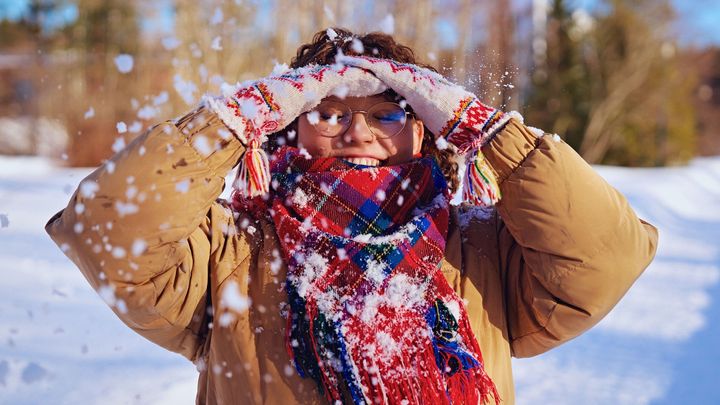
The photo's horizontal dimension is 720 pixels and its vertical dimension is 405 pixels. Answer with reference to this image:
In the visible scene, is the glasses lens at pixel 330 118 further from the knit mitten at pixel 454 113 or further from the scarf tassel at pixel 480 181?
the scarf tassel at pixel 480 181

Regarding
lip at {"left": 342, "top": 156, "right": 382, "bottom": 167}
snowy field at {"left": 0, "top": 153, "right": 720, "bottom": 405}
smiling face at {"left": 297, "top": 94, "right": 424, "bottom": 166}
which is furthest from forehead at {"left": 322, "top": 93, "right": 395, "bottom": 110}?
snowy field at {"left": 0, "top": 153, "right": 720, "bottom": 405}

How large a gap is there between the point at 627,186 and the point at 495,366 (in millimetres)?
10395

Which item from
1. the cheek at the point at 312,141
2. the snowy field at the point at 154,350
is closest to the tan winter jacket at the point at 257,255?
the cheek at the point at 312,141

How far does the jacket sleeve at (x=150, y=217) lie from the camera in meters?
1.37

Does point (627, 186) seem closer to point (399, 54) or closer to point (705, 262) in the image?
point (705, 262)

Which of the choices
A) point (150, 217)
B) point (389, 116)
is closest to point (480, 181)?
point (389, 116)

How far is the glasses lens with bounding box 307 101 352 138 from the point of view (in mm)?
1690

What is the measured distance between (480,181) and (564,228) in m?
0.21

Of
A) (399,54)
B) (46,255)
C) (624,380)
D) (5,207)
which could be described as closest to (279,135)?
(399,54)

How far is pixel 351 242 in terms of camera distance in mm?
1593

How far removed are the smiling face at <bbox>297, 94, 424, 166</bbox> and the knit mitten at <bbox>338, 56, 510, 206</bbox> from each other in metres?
0.08

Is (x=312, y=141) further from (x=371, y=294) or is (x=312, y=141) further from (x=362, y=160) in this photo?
(x=371, y=294)

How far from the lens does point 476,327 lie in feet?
5.37

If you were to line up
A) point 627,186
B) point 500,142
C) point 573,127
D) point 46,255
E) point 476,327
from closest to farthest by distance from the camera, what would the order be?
point 500,142, point 476,327, point 46,255, point 627,186, point 573,127
